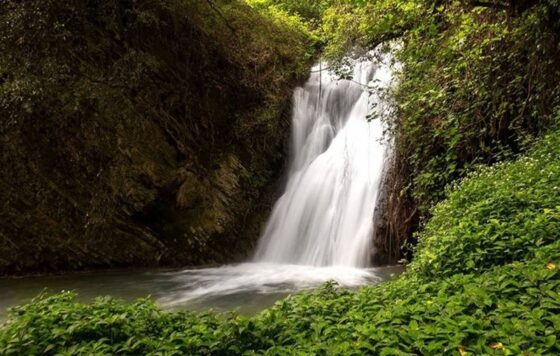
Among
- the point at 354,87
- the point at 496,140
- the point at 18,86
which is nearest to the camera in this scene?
the point at 496,140

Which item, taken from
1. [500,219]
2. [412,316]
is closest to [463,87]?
[500,219]

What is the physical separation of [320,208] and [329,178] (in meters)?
0.84

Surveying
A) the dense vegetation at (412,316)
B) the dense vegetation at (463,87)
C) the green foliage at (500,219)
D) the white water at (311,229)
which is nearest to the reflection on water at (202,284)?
the white water at (311,229)

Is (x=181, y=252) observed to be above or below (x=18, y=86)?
below

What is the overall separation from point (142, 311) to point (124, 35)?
7.46m

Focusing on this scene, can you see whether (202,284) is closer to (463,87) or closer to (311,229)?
(311,229)

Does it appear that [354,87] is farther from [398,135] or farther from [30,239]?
[30,239]

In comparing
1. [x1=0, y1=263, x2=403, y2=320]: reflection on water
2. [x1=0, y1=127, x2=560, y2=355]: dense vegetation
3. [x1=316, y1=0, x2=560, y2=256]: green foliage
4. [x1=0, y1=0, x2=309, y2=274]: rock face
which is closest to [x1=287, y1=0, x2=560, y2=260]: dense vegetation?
[x1=316, y1=0, x2=560, y2=256]: green foliage

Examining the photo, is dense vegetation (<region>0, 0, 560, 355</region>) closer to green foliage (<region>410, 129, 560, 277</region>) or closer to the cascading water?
green foliage (<region>410, 129, 560, 277</region>)

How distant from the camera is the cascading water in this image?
780 centimetres

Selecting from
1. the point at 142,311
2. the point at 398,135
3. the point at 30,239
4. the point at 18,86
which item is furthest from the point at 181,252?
the point at 142,311

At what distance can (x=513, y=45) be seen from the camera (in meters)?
6.76

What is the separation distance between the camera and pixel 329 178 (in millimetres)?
10438

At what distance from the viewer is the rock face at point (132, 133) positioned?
26.2 ft
